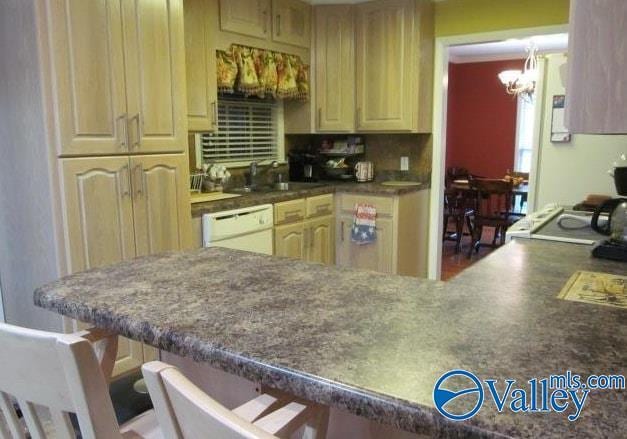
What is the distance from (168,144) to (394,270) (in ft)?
6.62

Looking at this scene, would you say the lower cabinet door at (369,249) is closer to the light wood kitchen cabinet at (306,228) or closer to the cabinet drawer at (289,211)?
the light wood kitchen cabinet at (306,228)

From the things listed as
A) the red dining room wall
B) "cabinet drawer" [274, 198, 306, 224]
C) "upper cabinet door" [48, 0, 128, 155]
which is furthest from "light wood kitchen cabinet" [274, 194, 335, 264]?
the red dining room wall

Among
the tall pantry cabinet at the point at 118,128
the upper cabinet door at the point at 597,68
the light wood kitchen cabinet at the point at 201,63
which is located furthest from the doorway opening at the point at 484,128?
the upper cabinet door at the point at 597,68

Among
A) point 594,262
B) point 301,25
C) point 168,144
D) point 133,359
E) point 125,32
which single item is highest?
point 301,25

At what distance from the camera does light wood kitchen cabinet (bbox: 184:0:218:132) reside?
3.00 meters

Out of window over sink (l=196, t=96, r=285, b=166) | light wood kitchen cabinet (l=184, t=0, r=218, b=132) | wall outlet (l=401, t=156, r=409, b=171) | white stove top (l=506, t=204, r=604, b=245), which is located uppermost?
light wood kitchen cabinet (l=184, t=0, r=218, b=132)

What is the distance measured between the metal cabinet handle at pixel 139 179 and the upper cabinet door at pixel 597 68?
2.05 metres

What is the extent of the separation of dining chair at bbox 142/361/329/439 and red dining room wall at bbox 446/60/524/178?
728 cm

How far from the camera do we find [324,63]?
405 cm

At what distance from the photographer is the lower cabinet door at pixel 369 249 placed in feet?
12.5

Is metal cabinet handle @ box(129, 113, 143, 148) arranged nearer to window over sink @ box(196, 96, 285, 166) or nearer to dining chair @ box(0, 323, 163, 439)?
window over sink @ box(196, 96, 285, 166)

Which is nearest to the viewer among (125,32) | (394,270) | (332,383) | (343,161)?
(332,383)

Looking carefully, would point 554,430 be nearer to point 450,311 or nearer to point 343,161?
point 450,311

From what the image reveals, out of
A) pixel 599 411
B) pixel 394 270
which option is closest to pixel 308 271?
pixel 599 411
